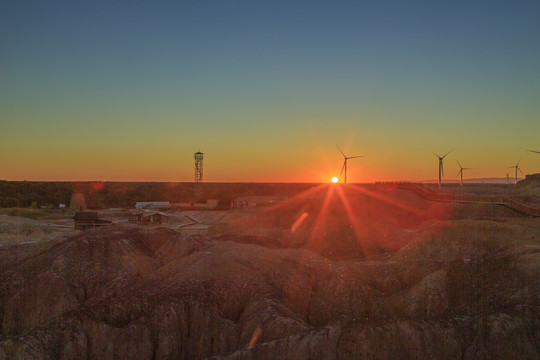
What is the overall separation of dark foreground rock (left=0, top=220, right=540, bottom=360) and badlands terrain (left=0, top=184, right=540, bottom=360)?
5cm

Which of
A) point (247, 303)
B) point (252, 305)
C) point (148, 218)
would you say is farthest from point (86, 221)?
point (252, 305)

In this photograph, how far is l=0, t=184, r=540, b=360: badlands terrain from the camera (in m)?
14.8

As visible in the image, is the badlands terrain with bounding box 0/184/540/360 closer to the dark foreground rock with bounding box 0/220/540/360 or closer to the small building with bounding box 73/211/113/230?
the dark foreground rock with bounding box 0/220/540/360

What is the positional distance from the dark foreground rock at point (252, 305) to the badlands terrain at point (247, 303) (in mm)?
49

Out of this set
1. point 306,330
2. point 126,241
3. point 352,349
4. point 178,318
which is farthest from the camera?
point 126,241

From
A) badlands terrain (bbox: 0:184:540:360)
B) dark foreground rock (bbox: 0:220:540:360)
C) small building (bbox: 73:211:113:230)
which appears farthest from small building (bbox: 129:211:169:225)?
dark foreground rock (bbox: 0:220:540:360)

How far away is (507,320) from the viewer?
1498 cm

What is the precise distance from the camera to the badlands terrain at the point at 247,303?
1476 cm

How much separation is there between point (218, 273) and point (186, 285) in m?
1.75

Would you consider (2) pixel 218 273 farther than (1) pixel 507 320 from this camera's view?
Yes

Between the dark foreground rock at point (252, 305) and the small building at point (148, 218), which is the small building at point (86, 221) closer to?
the small building at point (148, 218)

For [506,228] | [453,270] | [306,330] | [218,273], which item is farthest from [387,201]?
[306,330]

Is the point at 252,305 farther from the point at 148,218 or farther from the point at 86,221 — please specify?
the point at 148,218

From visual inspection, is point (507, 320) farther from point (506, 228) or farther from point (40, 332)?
point (506, 228)
